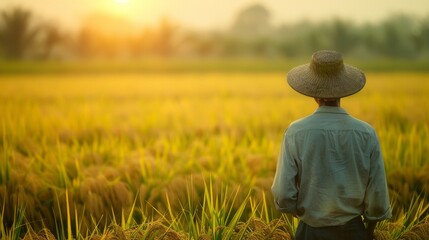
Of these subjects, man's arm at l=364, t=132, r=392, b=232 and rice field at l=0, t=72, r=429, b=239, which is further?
rice field at l=0, t=72, r=429, b=239

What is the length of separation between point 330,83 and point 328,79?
0.02 metres

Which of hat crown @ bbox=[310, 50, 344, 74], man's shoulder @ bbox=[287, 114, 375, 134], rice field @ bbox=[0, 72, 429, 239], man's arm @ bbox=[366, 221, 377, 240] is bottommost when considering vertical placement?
rice field @ bbox=[0, 72, 429, 239]

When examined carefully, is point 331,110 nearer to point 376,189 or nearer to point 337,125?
point 337,125

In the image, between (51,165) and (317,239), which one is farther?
(51,165)

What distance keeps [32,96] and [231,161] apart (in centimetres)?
598

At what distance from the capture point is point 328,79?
6.31 feet

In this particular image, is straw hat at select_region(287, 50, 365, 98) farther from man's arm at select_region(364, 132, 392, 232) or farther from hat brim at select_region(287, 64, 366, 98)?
man's arm at select_region(364, 132, 392, 232)

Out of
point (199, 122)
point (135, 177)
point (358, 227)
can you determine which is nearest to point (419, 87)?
point (199, 122)

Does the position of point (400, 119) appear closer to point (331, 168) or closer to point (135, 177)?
point (135, 177)

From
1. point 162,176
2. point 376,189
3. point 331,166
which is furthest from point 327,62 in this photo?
point 162,176

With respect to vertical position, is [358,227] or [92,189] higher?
[358,227]

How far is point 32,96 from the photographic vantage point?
8.78 metres

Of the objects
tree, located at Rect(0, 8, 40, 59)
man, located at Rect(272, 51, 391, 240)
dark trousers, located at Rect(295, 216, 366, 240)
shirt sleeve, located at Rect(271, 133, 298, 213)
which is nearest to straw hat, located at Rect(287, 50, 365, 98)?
man, located at Rect(272, 51, 391, 240)

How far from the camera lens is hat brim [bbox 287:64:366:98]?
6.25ft
